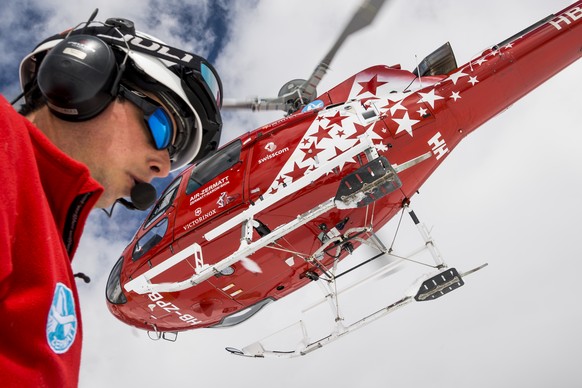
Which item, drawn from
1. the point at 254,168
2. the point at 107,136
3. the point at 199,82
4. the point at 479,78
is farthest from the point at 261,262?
the point at 107,136

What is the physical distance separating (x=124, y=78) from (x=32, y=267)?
1281mm

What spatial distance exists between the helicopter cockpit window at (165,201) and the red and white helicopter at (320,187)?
0.13ft

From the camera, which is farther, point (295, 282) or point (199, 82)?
point (295, 282)

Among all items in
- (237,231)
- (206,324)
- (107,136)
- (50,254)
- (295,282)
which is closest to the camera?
(50,254)

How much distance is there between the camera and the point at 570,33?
7.86 m

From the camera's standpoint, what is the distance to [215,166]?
7754 mm

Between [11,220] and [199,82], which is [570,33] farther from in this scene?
[11,220]

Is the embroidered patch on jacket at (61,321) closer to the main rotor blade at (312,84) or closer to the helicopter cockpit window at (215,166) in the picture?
the main rotor blade at (312,84)

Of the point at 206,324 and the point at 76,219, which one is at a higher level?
the point at 206,324

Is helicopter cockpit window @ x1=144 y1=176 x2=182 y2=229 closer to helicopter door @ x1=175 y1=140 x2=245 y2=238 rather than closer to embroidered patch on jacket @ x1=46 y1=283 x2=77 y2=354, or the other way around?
helicopter door @ x1=175 y1=140 x2=245 y2=238

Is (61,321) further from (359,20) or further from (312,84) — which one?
(312,84)

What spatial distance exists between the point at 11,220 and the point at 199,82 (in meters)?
1.64

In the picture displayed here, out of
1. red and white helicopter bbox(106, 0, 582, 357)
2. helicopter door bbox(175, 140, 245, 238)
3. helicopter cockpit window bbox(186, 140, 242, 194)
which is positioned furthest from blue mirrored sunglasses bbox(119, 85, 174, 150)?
helicopter cockpit window bbox(186, 140, 242, 194)

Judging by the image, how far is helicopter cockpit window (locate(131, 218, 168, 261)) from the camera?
25.7 feet
